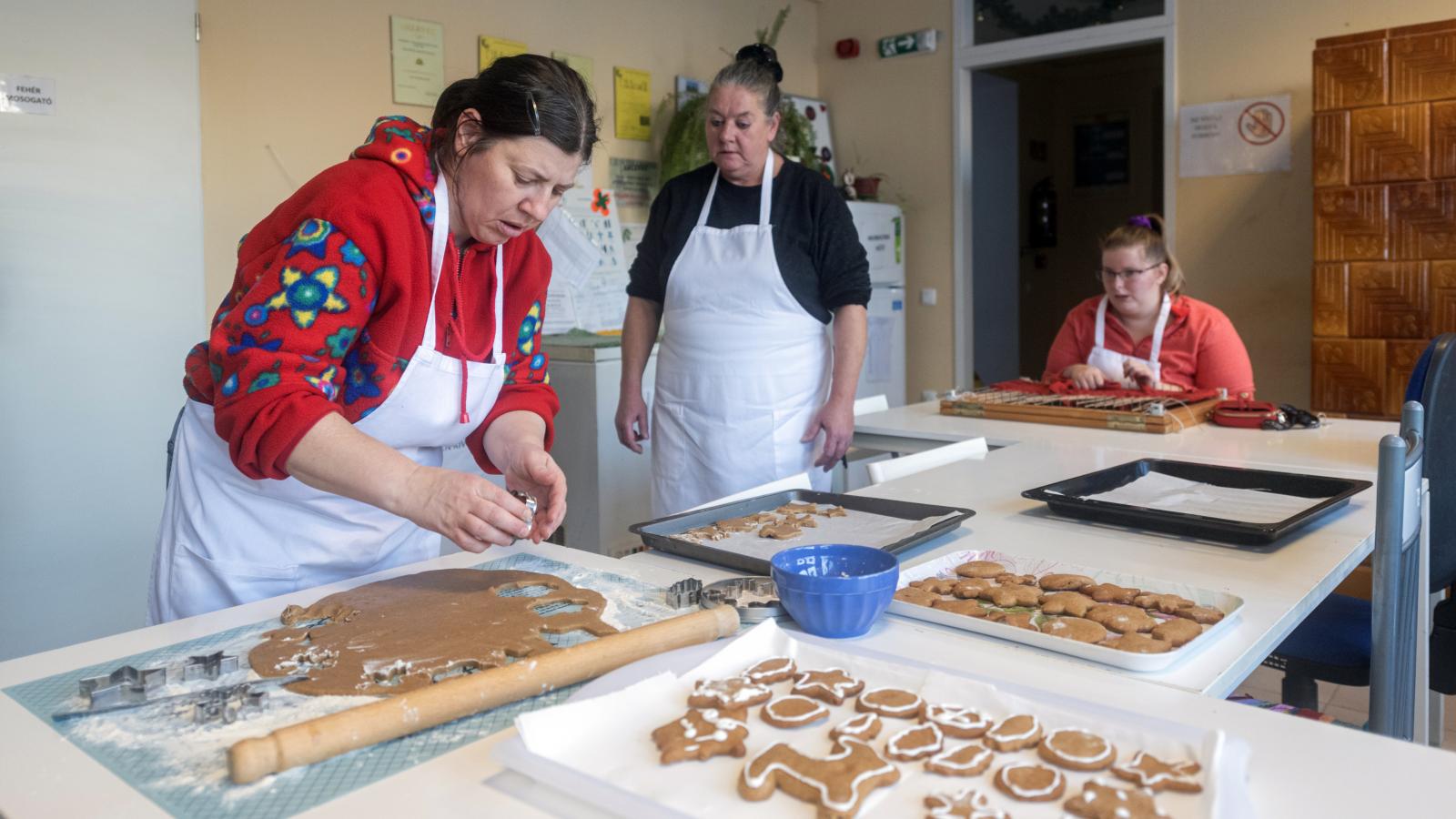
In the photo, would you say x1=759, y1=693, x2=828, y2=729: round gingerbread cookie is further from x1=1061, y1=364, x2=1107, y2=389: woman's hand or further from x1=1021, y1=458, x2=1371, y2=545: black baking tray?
x1=1061, y1=364, x2=1107, y2=389: woman's hand

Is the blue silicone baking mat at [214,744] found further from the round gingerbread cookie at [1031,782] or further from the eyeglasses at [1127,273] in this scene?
the eyeglasses at [1127,273]

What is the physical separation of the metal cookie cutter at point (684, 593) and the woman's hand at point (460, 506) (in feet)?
0.64

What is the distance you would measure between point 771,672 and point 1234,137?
4.34 meters

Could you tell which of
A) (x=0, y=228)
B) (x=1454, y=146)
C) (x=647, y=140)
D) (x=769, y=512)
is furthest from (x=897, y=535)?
(x=647, y=140)

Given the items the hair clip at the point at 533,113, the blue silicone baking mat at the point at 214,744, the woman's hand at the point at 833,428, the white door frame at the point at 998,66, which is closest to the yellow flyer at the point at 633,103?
the white door frame at the point at 998,66

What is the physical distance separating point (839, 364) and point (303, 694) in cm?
176

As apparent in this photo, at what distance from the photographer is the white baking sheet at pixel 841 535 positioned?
58.9 inches

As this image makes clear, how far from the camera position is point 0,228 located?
2.79m

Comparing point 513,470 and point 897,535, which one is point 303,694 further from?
point 897,535

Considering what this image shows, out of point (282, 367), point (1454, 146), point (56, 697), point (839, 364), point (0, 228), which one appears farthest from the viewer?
point (1454, 146)

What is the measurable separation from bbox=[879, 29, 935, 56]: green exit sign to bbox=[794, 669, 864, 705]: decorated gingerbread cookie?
4.91 m

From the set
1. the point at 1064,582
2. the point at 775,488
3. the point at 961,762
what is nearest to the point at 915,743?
the point at 961,762

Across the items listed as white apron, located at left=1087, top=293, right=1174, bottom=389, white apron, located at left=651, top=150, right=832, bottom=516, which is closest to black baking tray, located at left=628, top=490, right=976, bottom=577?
white apron, located at left=651, top=150, right=832, bottom=516

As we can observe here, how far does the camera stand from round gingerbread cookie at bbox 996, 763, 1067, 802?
757 millimetres
